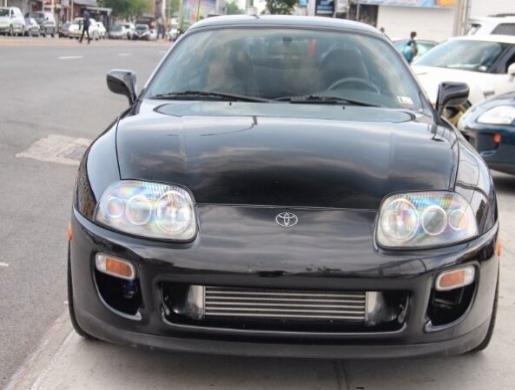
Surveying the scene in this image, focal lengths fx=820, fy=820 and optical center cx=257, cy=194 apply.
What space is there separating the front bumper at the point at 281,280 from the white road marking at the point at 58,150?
564cm

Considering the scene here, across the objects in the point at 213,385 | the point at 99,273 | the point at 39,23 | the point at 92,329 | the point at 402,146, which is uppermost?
the point at 402,146

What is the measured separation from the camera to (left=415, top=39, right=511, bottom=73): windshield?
12047 millimetres

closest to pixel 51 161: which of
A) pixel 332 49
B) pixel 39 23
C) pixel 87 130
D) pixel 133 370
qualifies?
pixel 87 130

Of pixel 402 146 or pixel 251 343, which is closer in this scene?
pixel 251 343

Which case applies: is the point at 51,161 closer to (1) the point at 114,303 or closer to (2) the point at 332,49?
(2) the point at 332,49

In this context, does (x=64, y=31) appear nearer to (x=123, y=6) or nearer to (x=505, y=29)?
(x=123, y=6)

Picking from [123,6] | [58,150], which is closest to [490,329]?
[58,150]

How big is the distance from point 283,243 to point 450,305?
0.71 meters

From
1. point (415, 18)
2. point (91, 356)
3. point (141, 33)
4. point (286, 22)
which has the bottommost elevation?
point (141, 33)

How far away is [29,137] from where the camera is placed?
9.58 m

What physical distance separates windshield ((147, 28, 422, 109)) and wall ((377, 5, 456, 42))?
43.4 meters

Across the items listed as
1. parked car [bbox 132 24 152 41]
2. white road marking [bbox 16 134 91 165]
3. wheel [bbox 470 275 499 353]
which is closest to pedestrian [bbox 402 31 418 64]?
white road marking [bbox 16 134 91 165]

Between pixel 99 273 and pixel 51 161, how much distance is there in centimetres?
556

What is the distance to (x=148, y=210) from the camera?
310 centimetres
